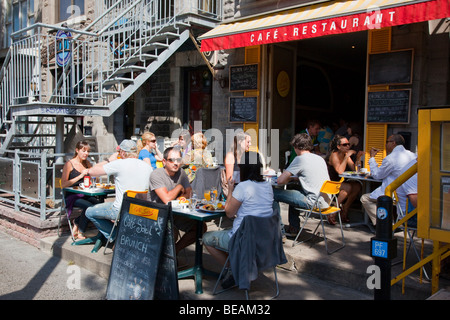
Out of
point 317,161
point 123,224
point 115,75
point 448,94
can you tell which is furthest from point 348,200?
point 115,75

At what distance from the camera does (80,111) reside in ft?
25.5

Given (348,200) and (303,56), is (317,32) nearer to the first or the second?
(348,200)

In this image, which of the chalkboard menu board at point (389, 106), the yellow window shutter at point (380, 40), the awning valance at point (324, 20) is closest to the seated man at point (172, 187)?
the awning valance at point (324, 20)

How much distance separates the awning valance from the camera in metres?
5.27

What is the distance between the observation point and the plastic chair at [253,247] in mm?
3791

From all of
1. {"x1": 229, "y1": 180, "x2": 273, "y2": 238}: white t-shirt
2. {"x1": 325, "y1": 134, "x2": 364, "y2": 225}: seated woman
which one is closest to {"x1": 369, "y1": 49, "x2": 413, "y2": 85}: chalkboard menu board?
{"x1": 325, "y1": 134, "x2": 364, "y2": 225}: seated woman

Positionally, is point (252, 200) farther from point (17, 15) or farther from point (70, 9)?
point (17, 15)

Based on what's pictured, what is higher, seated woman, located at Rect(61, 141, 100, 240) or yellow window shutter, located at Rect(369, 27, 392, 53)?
yellow window shutter, located at Rect(369, 27, 392, 53)

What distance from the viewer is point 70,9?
13.1 meters

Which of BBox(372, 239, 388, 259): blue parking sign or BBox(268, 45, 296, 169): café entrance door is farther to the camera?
BBox(268, 45, 296, 169): café entrance door

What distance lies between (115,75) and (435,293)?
755 cm

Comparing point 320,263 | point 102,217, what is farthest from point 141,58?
point 320,263

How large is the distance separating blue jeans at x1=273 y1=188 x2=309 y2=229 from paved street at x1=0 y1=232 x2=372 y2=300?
936mm

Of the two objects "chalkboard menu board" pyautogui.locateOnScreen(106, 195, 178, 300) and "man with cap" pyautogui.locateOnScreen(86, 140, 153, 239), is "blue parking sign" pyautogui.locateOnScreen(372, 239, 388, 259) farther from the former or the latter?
"man with cap" pyautogui.locateOnScreen(86, 140, 153, 239)
